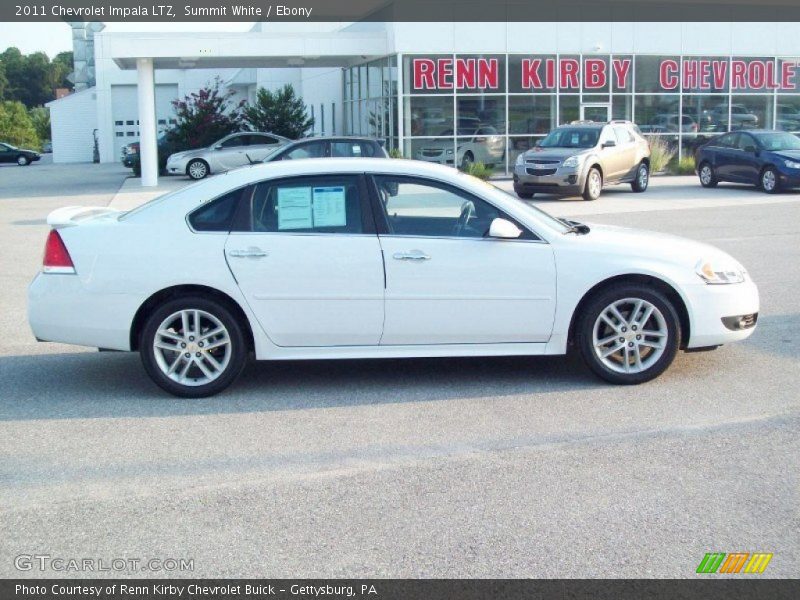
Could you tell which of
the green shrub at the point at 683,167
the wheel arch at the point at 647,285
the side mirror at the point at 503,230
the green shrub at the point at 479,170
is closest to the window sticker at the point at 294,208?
the side mirror at the point at 503,230

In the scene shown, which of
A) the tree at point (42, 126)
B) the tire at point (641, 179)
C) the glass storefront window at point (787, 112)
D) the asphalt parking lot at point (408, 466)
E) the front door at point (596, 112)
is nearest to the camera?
the asphalt parking lot at point (408, 466)

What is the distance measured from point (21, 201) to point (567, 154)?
13969 millimetres

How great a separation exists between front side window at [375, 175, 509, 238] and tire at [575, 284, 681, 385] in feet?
3.03

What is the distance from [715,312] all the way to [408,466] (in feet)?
9.04

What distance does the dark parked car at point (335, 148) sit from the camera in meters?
22.2

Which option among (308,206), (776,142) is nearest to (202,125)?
A: (776,142)

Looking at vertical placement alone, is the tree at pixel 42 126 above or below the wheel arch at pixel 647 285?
above

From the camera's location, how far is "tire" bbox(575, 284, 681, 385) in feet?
23.2

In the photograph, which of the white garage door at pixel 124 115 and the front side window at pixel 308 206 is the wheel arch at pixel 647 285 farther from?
the white garage door at pixel 124 115

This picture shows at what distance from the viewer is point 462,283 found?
6945mm

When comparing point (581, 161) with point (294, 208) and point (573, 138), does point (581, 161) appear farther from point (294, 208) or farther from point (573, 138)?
point (294, 208)

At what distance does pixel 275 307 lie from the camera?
6.91 m

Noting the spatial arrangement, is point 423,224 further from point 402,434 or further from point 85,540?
point 85,540

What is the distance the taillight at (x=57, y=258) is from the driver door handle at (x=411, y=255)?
84.8 inches
